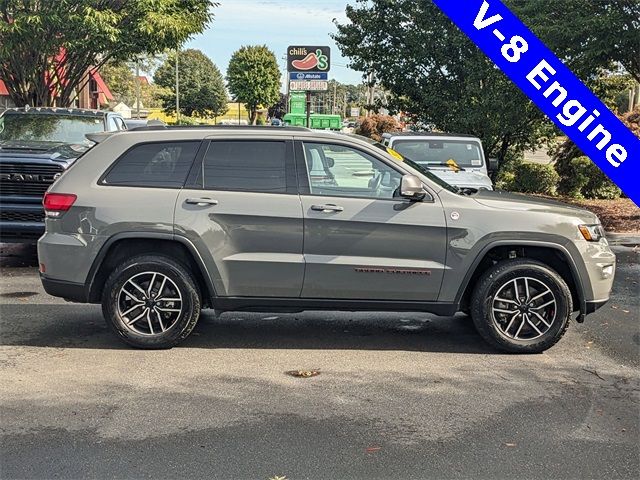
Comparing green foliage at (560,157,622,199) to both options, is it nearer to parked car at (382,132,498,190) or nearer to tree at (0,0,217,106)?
parked car at (382,132,498,190)

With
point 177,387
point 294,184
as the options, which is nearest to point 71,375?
point 177,387

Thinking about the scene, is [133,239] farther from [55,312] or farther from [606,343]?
[606,343]

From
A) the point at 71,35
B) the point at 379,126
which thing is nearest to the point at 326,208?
the point at 71,35

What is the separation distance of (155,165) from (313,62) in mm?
18130

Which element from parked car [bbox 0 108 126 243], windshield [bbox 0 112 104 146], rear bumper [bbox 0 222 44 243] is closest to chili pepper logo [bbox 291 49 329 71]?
windshield [bbox 0 112 104 146]

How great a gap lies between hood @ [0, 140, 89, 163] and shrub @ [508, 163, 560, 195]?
42.8ft

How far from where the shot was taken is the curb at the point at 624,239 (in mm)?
11703

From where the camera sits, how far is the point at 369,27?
789 inches

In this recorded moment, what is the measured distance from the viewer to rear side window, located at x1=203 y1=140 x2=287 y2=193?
5.55 meters

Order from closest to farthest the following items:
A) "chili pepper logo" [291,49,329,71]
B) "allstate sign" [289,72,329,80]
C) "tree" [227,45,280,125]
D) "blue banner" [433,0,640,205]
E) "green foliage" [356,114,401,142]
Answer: "blue banner" [433,0,640,205], "allstate sign" [289,72,329,80], "chili pepper logo" [291,49,329,71], "green foliage" [356,114,401,142], "tree" [227,45,280,125]

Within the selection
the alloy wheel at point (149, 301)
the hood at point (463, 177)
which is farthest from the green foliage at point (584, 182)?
the alloy wheel at point (149, 301)

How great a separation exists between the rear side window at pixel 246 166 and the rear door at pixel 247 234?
0.03 m

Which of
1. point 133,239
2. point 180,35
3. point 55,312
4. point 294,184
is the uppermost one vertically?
point 180,35

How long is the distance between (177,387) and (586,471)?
2688 millimetres
